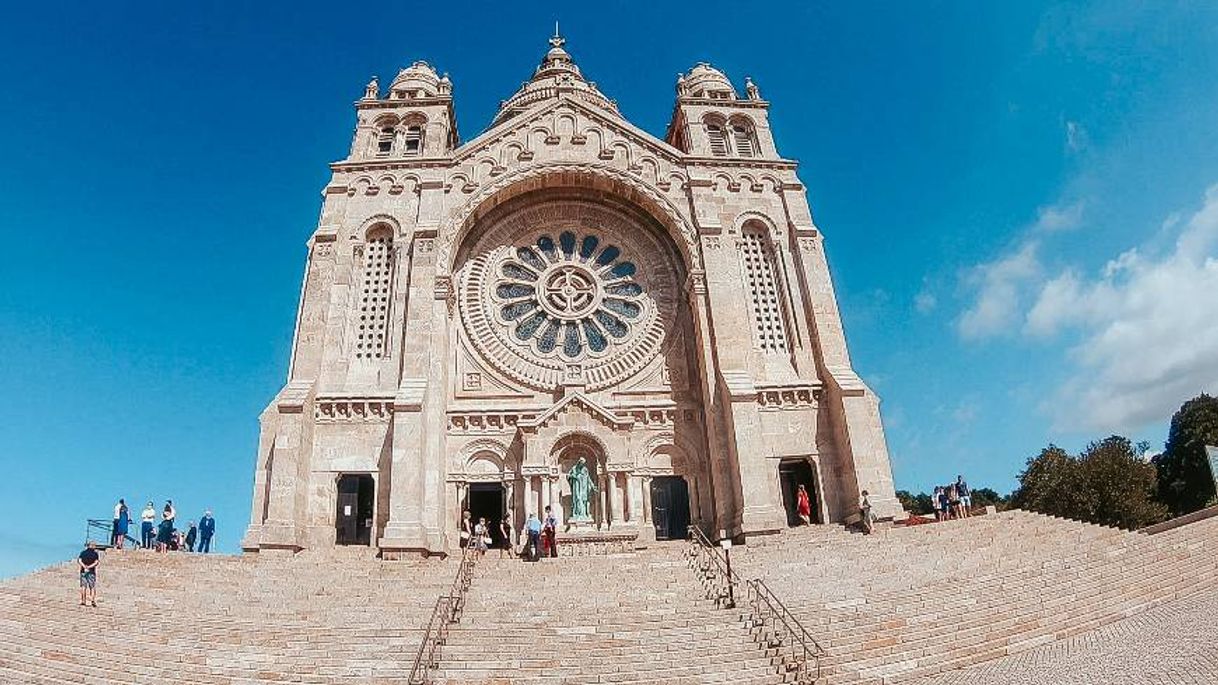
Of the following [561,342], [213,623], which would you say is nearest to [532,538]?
[213,623]

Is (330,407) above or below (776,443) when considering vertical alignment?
above

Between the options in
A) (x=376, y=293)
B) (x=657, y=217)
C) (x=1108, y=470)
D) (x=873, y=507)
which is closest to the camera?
(x=873, y=507)

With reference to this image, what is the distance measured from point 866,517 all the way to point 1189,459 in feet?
124

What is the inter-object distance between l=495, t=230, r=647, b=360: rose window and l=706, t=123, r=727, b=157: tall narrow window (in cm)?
571

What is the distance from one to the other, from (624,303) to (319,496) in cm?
1175

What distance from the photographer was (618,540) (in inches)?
777

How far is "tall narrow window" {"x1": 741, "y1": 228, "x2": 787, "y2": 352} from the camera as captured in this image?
22547mm

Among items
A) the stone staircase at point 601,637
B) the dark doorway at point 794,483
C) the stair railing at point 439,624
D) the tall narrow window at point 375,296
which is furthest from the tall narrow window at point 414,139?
the stone staircase at point 601,637

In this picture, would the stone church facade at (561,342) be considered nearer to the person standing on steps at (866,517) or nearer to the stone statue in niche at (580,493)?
the stone statue in niche at (580,493)

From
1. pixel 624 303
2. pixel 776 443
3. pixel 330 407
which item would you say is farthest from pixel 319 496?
pixel 776 443

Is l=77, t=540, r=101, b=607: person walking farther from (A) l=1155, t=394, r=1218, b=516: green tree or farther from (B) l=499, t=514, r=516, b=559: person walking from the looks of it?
(A) l=1155, t=394, r=1218, b=516: green tree

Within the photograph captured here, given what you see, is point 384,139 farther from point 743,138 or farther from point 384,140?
point 743,138

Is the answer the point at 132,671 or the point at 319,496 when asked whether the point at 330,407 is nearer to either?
the point at 319,496

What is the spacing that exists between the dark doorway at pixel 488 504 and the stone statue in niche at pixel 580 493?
2722 mm
